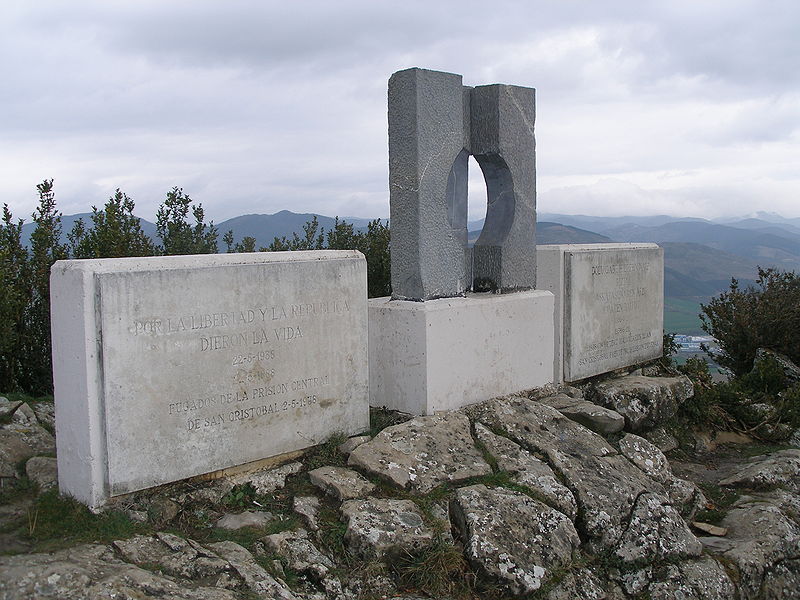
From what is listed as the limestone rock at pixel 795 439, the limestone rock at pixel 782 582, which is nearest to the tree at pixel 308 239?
the limestone rock at pixel 795 439

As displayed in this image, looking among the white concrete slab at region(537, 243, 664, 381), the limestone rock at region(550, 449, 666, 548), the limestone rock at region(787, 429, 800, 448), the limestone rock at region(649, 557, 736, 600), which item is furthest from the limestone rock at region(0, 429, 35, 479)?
the limestone rock at region(787, 429, 800, 448)

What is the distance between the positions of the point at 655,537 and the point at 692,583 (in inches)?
16.1

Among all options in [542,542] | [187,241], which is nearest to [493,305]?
[542,542]

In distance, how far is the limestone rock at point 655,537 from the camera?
513 cm

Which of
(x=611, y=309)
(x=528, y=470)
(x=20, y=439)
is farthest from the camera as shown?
(x=611, y=309)

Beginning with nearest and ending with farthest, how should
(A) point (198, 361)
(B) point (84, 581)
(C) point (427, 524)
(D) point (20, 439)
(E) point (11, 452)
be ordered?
(B) point (84, 581)
(C) point (427, 524)
(A) point (198, 361)
(E) point (11, 452)
(D) point (20, 439)

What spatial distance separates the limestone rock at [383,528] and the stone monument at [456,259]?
4.91 ft

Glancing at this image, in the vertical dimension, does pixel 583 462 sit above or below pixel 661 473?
above

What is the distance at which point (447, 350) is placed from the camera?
634 cm

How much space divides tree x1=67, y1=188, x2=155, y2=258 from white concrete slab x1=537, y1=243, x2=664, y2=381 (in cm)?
484

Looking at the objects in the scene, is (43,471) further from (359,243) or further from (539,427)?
(359,243)

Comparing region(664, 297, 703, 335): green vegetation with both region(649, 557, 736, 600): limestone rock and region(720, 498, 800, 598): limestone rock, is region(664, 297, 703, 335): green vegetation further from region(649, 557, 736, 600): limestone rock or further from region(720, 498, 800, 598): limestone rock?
region(649, 557, 736, 600): limestone rock

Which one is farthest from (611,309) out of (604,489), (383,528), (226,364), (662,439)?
(226,364)

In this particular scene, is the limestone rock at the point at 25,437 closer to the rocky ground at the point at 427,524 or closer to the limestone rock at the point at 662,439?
the rocky ground at the point at 427,524
